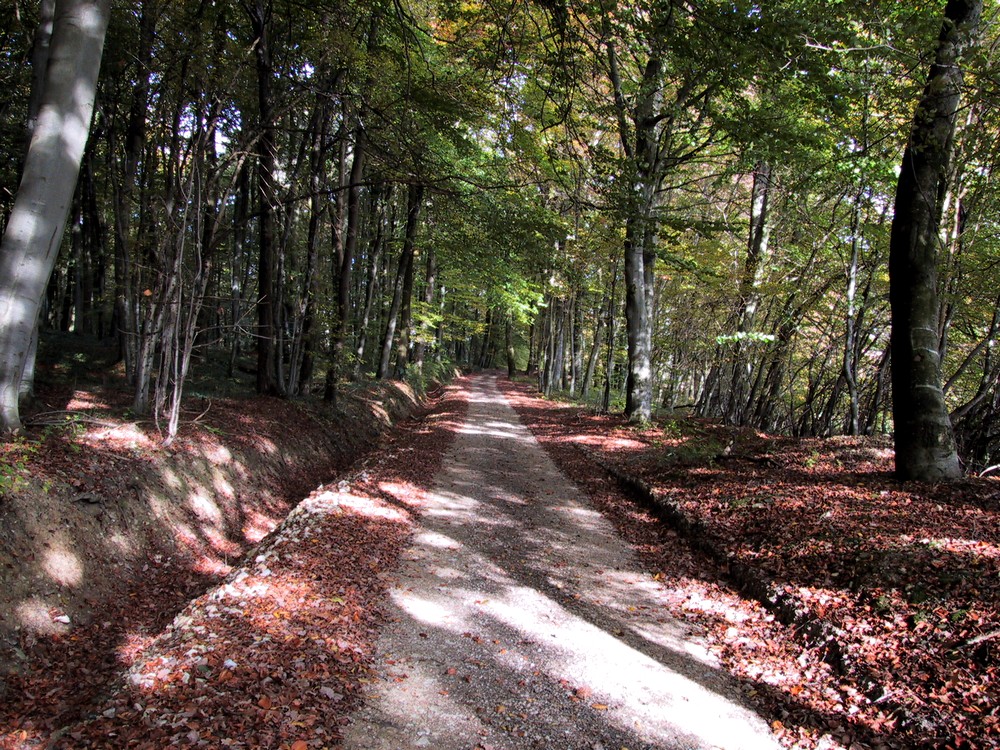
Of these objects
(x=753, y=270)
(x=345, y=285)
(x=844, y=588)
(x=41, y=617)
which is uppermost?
(x=753, y=270)

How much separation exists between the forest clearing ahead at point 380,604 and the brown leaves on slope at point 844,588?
0.6 inches

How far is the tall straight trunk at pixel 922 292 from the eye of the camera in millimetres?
5625

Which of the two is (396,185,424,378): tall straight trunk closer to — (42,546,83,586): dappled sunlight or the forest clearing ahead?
the forest clearing ahead

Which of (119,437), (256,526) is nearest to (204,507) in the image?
(256,526)

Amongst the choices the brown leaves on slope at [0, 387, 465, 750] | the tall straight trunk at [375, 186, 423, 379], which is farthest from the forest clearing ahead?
the tall straight trunk at [375, 186, 423, 379]

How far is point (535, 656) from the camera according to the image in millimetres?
3582

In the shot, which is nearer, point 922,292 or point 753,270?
point 922,292

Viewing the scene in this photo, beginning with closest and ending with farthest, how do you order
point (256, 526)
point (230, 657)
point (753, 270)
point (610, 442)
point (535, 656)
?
point (230, 657) < point (535, 656) < point (256, 526) < point (610, 442) < point (753, 270)

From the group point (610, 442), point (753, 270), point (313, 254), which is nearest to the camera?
point (313, 254)

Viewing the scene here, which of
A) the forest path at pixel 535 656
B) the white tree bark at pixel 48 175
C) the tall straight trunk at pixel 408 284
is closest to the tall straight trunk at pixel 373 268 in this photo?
the tall straight trunk at pixel 408 284

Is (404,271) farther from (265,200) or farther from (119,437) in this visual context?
(119,437)

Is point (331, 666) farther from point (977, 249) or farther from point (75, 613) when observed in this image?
point (977, 249)

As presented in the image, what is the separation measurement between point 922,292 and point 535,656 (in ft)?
19.4

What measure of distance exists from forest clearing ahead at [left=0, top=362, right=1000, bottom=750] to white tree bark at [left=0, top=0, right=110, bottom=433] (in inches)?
46.4
